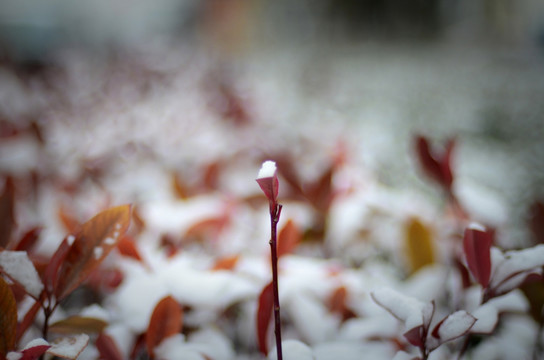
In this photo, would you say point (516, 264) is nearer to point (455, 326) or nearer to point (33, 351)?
point (455, 326)

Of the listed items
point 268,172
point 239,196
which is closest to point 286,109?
point 239,196

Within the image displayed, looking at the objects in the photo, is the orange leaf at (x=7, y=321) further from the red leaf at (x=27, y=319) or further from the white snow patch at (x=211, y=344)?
the white snow patch at (x=211, y=344)

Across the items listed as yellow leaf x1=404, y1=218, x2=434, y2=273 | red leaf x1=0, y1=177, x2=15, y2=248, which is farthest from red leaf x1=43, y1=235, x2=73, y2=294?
yellow leaf x1=404, y1=218, x2=434, y2=273

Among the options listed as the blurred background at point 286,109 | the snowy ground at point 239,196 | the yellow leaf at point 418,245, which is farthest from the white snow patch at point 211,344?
the blurred background at point 286,109

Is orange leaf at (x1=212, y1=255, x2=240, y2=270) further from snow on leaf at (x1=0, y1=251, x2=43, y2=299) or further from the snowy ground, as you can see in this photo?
snow on leaf at (x1=0, y1=251, x2=43, y2=299)

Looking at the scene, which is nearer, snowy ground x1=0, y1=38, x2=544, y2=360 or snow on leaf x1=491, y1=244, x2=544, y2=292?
snow on leaf x1=491, y1=244, x2=544, y2=292

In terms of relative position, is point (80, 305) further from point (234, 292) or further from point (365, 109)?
point (365, 109)
